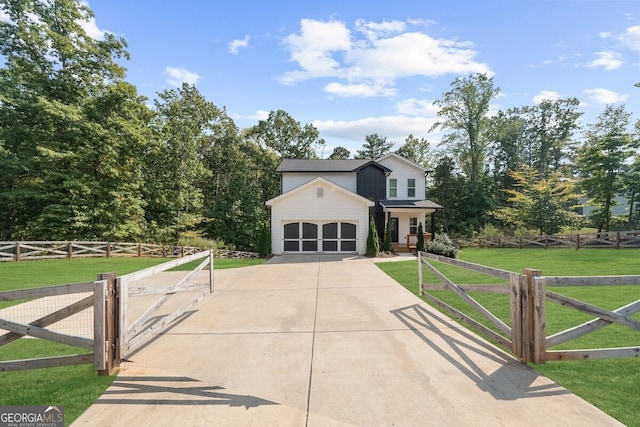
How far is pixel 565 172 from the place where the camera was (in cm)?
3922

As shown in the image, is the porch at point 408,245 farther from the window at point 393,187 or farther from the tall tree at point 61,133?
the tall tree at point 61,133

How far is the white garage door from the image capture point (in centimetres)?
1953

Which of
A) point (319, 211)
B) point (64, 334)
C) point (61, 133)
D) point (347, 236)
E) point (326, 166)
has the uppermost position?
point (61, 133)

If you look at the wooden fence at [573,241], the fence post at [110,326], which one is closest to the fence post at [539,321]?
the fence post at [110,326]

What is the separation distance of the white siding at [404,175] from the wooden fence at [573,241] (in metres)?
5.48

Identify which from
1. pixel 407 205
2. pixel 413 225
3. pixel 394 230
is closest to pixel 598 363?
pixel 407 205

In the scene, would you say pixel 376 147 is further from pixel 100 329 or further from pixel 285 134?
pixel 100 329

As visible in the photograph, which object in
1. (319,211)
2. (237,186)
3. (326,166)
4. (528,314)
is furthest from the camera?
(237,186)

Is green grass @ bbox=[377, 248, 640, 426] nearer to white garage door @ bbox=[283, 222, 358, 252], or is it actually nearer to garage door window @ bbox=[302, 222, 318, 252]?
white garage door @ bbox=[283, 222, 358, 252]

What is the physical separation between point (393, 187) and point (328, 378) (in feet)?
69.5

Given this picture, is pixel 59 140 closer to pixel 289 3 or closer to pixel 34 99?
pixel 34 99

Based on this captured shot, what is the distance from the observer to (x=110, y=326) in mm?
3717

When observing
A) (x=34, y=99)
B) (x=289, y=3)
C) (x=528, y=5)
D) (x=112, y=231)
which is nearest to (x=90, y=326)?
(x=289, y=3)

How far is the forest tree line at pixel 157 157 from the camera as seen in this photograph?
20.1 meters
